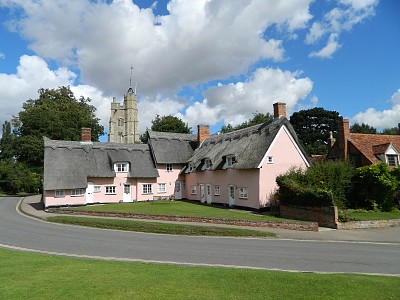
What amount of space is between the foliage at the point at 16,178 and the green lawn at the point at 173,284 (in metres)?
53.2

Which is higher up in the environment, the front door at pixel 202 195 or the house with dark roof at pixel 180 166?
the house with dark roof at pixel 180 166

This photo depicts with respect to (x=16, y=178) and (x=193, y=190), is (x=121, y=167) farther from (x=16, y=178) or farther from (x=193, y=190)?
(x=16, y=178)

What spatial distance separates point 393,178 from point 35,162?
56.4m

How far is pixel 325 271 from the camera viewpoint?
1238cm

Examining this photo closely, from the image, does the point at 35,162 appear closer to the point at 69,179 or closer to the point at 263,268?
the point at 69,179

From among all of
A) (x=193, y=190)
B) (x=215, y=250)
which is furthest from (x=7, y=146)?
(x=215, y=250)

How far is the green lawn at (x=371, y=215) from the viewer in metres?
24.8

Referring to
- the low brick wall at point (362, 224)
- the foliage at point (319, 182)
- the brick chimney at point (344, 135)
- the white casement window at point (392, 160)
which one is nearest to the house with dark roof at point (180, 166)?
the foliage at point (319, 182)

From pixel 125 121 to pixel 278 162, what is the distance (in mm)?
71307

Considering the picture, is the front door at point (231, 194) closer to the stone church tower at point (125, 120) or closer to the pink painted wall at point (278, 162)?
the pink painted wall at point (278, 162)

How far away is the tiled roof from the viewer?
→ 108 feet

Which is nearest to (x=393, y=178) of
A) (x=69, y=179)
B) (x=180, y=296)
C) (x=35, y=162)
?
(x=180, y=296)

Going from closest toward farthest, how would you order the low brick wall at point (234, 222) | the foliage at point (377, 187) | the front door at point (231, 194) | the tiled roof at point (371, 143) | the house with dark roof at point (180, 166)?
the low brick wall at point (234, 222) < the foliage at point (377, 187) < the house with dark roof at point (180, 166) < the tiled roof at point (371, 143) < the front door at point (231, 194)

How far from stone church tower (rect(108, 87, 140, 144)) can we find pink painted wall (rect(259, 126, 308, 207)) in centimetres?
6742
